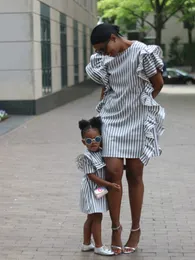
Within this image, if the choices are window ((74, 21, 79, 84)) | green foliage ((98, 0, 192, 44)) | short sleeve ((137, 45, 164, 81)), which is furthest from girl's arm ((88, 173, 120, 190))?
green foliage ((98, 0, 192, 44))

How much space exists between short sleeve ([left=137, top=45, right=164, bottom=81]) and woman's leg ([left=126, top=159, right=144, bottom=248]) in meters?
0.69

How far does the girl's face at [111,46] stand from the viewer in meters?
4.48

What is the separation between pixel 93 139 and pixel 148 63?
0.73m

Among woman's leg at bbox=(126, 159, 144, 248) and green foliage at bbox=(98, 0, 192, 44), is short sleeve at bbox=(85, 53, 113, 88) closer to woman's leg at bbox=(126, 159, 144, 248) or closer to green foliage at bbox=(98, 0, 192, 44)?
woman's leg at bbox=(126, 159, 144, 248)

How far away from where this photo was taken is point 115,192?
4.63 m

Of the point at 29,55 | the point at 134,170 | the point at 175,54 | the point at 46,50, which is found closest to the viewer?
the point at 134,170

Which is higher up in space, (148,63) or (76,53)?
(148,63)

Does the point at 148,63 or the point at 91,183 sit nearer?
the point at 148,63

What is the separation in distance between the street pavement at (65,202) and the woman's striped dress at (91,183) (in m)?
0.41

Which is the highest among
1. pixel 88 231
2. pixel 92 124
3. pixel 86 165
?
pixel 92 124

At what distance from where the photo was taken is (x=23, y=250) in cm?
490

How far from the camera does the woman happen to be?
178 inches

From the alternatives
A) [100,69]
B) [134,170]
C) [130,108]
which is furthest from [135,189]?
[100,69]

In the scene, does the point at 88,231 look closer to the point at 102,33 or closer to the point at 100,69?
the point at 100,69
